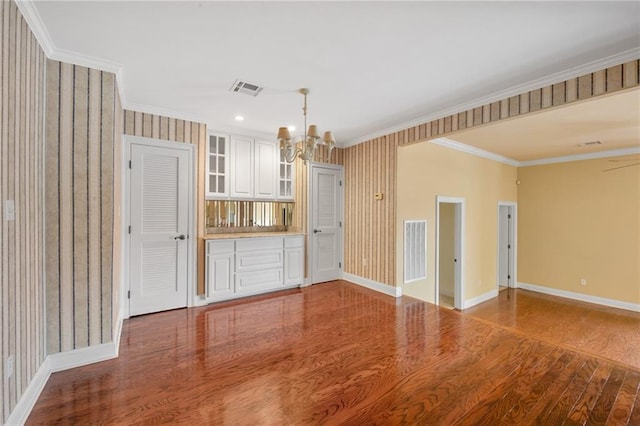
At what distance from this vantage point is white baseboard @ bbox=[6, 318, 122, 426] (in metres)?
1.77

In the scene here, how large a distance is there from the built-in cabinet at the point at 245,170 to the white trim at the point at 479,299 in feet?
13.5

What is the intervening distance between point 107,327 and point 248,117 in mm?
2822

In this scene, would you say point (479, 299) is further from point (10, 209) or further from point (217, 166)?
point (10, 209)

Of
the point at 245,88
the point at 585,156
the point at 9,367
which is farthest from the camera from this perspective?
the point at 585,156

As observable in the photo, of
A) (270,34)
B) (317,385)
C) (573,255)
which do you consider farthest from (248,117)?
(573,255)

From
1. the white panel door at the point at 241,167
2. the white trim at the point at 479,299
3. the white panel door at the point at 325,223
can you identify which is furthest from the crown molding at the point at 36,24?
the white trim at the point at 479,299

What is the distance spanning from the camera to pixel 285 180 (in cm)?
501

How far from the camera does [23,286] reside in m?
1.88

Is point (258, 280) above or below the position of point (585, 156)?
below

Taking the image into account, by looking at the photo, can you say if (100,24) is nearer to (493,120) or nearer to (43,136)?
(43,136)

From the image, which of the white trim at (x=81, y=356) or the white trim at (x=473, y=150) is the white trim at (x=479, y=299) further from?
the white trim at (x=81, y=356)

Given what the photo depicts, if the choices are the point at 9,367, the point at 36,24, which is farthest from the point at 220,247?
the point at 36,24

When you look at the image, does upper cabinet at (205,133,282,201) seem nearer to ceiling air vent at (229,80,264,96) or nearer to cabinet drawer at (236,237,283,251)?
cabinet drawer at (236,237,283,251)

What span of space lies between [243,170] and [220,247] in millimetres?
1269
